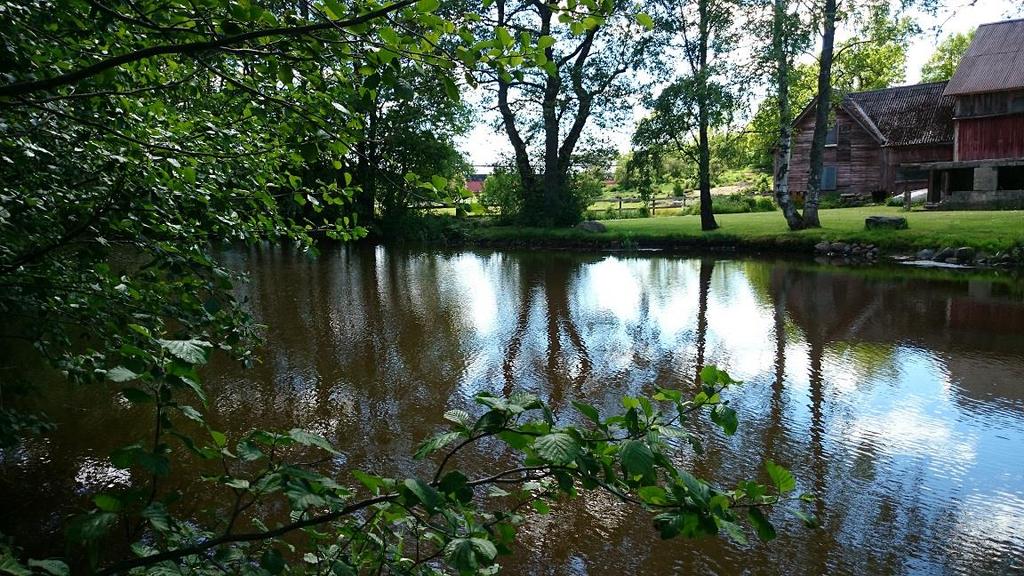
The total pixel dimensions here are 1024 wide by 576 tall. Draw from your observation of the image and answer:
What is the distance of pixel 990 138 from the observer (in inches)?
1149

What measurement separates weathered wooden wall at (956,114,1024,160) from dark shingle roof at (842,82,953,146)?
3585 mm

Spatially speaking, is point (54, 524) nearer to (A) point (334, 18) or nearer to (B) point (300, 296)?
(A) point (334, 18)

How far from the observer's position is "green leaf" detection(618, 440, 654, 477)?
1.66 meters

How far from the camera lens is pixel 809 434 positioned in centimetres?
622

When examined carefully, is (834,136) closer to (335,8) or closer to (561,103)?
(561,103)

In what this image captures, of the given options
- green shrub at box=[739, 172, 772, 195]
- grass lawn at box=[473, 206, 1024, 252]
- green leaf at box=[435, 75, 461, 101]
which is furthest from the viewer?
green shrub at box=[739, 172, 772, 195]

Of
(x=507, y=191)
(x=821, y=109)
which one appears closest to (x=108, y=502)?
(x=821, y=109)

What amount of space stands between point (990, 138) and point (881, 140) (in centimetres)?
606

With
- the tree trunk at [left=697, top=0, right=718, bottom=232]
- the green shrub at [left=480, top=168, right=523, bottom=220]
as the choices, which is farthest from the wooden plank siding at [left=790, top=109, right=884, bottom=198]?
the green shrub at [left=480, top=168, right=523, bottom=220]

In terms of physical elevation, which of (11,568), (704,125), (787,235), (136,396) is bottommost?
(787,235)

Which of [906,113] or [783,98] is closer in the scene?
[783,98]

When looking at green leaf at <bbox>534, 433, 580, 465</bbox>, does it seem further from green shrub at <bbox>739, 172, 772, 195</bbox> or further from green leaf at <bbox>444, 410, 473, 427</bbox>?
green shrub at <bbox>739, 172, 772, 195</bbox>

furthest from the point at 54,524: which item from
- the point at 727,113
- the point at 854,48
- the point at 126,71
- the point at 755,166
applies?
the point at 755,166

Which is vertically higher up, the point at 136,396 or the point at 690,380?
the point at 136,396
